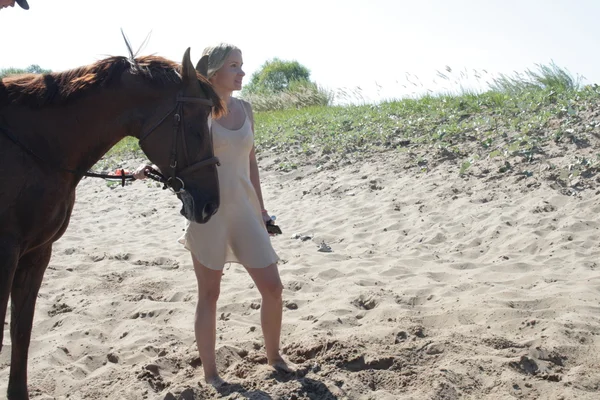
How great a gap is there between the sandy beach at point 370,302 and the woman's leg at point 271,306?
14 cm

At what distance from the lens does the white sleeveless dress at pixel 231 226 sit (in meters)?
→ 3.60

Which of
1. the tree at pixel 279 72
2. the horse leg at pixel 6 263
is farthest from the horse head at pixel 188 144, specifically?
the tree at pixel 279 72

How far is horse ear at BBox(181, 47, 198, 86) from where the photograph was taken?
10.5 ft


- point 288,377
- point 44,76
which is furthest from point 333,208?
point 44,76

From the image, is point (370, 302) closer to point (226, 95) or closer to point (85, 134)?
point (226, 95)

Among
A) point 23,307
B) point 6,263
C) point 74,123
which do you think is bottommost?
point 23,307

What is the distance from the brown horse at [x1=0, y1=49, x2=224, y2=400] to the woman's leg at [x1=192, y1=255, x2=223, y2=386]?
550 mm

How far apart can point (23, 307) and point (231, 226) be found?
118 centimetres

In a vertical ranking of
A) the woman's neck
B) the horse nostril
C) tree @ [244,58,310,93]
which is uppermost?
tree @ [244,58,310,93]

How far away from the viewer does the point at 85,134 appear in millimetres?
3352

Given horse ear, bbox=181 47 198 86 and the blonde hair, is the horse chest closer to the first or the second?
horse ear, bbox=181 47 198 86

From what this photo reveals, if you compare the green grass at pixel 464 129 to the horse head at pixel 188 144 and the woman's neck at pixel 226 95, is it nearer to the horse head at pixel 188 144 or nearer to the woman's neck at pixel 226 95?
the woman's neck at pixel 226 95

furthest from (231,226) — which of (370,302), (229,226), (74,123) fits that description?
(370,302)

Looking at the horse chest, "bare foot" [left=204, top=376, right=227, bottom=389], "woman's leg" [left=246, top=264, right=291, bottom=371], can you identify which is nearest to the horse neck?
the horse chest
